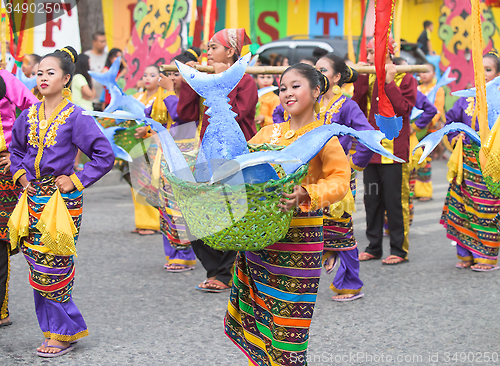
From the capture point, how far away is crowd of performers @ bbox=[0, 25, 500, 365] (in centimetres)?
273

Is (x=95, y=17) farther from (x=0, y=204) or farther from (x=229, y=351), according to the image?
(x=229, y=351)

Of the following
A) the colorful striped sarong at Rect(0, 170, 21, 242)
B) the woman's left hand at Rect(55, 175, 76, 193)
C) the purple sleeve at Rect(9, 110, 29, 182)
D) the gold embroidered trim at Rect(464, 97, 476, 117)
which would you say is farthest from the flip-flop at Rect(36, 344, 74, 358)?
the gold embroidered trim at Rect(464, 97, 476, 117)

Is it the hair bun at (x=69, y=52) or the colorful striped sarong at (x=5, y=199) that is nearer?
the hair bun at (x=69, y=52)

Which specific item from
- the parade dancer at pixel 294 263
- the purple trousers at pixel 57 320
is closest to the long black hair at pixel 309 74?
the parade dancer at pixel 294 263

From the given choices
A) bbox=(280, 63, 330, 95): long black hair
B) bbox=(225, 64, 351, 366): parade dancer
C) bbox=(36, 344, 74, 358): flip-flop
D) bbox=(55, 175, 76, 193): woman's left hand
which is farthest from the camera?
bbox=(36, 344, 74, 358): flip-flop

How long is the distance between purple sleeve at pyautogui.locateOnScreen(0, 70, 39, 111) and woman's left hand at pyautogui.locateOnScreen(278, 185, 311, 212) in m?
2.36

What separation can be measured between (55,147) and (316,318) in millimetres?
2093

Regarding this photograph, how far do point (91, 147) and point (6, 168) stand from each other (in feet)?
2.37

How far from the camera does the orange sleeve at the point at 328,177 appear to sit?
2529 mm

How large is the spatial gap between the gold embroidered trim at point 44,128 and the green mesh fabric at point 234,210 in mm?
1328

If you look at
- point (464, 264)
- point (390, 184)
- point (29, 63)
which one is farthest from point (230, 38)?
point (29, 63)

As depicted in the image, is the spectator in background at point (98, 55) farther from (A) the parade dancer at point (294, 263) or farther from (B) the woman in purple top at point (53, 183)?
(A) the parade dancer at point (294, 263)

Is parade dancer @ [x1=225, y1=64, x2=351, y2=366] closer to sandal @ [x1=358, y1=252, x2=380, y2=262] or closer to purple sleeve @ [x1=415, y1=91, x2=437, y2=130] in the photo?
sandal @ [x1=358, y1=252, x2=380, y2=262]

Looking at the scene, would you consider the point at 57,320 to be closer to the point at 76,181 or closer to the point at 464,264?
the point at 76,181
